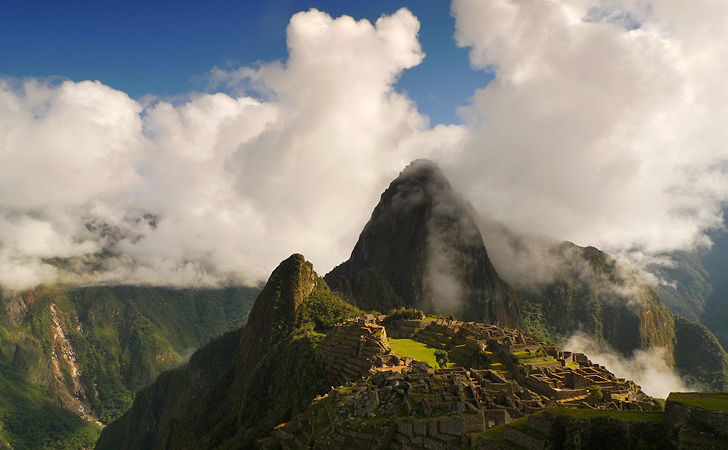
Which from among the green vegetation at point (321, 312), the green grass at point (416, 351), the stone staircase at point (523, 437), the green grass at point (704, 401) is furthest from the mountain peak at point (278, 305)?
the green grass at point (704, 401)

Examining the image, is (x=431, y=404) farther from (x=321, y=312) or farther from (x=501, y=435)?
(x=321, y=312)

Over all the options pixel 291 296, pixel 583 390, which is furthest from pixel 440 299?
pixel 583 390

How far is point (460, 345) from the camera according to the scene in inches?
3022

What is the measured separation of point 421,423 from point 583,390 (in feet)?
117

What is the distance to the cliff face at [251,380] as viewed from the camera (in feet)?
241

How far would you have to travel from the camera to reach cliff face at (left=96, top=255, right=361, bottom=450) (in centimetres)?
7356

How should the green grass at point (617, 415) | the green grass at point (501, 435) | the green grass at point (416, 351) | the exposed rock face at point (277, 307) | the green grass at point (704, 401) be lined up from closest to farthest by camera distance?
the green grass at point (704, 401) < the green grass at point (617, 415) < the green grass at point (501, 435) < the green grass at point (416, 351) < the exposed rock face at point (277, 307)

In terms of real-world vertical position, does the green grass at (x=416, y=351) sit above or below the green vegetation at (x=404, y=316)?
below

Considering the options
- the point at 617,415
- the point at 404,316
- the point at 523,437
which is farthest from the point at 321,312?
the point at 617,415

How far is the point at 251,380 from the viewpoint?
313 ft

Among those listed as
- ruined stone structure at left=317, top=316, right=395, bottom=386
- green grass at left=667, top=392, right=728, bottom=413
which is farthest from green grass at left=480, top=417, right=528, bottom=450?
ruined stone structure at left=317, top=316, right=395, bottom=386

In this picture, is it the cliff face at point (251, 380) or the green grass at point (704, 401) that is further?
the cliff face at point (251, 380)

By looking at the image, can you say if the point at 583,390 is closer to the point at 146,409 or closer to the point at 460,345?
the point at 460,345

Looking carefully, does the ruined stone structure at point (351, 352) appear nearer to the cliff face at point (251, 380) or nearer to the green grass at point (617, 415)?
the cliff face at point (251, 380)
